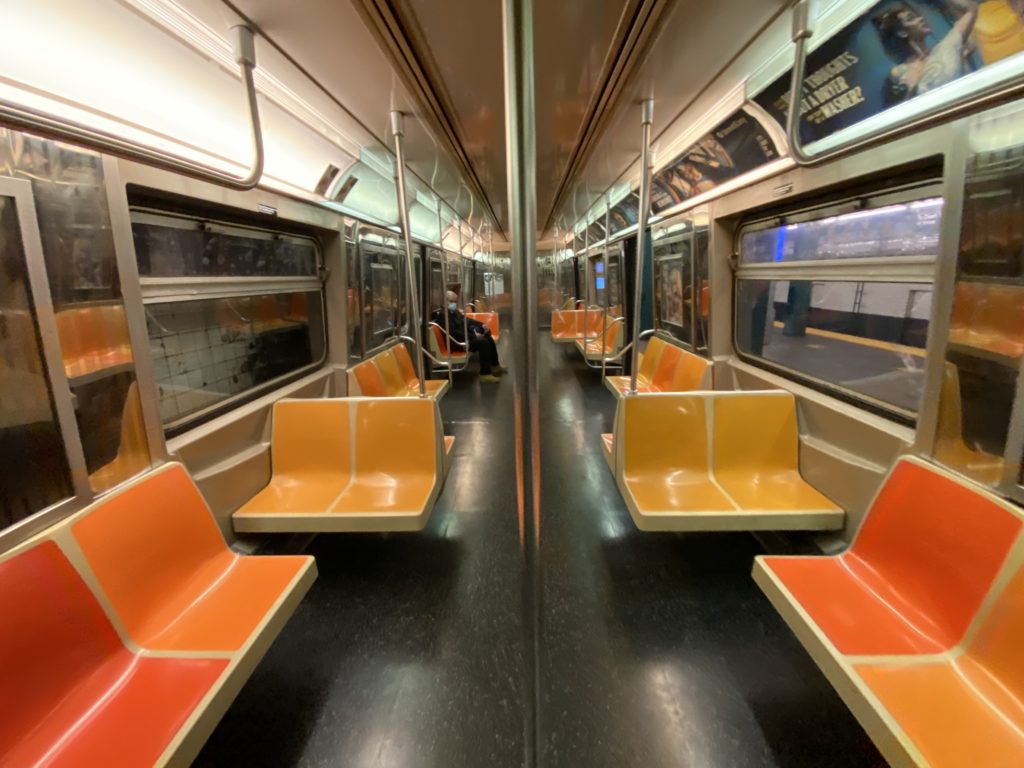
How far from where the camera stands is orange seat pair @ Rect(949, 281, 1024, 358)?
1.36 metres

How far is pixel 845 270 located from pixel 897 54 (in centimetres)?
92

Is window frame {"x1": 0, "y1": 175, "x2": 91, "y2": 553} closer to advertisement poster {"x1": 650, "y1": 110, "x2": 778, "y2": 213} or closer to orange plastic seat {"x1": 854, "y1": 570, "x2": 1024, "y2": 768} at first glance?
orange plastic seat {"x1": 854, "y1": 570, "x2": 1024, "y2": 768}

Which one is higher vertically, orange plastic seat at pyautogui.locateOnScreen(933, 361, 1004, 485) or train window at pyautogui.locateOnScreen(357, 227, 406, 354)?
train window at pyautogui.locateOnScreen(357, 227, 406, 354)

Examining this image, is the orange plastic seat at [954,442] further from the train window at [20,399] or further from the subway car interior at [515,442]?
the train window at [20,399]

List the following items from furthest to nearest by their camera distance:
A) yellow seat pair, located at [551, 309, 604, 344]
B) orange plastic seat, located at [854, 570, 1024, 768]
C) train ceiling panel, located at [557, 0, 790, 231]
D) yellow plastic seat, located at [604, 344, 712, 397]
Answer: yellow seat pair, located at [551, 309, 604, 344] < yellow plastic seat, located at [604, 344, 712, 397] < train ceiling panel, located at [557, 0, 790, 231] < orange plastic seat, located at [854, 570, 1024, 768]

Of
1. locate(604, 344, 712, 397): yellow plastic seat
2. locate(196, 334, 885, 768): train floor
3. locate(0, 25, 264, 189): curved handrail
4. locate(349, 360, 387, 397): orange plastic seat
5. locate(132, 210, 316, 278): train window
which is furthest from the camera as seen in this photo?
locate(349, 360, 387, 397): orange plastic seat

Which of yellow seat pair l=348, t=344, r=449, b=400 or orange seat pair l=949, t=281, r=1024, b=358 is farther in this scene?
yellow seat pair l=348, t=344, r=449, b=400

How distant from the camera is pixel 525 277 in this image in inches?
26.0

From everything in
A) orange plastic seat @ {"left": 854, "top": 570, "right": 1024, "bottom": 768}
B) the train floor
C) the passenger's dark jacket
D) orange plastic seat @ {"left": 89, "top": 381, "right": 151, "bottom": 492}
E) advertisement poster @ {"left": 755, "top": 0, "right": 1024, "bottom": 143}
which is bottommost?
the train floor

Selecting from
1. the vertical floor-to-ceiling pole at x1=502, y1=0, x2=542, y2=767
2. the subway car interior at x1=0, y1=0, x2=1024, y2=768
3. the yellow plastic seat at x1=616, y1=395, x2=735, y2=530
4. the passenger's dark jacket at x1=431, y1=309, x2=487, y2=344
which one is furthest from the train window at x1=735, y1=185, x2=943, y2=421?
the passenger's dark jacket at x1=431, y1=309, x2=487, y2=344

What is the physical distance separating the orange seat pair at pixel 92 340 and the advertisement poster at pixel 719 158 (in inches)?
130

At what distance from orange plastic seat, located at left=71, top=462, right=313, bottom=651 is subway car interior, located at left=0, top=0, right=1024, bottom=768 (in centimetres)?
1

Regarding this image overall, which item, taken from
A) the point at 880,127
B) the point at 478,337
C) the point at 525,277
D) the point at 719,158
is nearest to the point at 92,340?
the point at 525,277

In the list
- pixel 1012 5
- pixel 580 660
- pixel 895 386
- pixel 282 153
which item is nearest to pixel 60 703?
pixel 580 660
